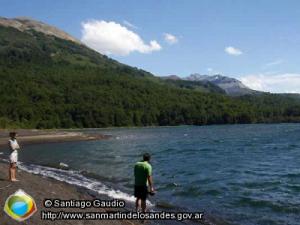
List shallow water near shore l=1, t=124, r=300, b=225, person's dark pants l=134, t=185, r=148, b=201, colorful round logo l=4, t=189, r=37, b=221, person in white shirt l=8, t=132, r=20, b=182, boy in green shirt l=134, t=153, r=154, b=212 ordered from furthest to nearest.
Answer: shallow water near shore l=1, t=124, r=300, b=225
person in white shirt l=8, t=132, r=20, b=182
person's dark pants l=134, t=185, r=148, b=201
boy in green shirt l=134, t=153, r=154, b=212
colorful round logo l=4, t=189, r=37, b=221

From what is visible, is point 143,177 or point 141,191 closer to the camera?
point 143,177

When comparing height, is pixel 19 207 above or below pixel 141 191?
below

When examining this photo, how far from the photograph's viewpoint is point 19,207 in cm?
1570

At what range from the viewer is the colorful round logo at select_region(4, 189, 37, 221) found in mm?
15152

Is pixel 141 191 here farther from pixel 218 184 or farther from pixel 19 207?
pixel 218 184

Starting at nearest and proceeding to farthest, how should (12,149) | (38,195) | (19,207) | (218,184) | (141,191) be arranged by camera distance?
(19,207)
(141,191)
(38,195)
(12,149)
(218,184)

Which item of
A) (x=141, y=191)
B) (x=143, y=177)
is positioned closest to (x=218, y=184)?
(x=141, y=191)

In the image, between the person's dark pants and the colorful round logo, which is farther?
the person's dark pants

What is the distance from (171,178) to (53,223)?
2247 centimetres

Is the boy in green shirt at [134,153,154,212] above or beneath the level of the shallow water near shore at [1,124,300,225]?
above

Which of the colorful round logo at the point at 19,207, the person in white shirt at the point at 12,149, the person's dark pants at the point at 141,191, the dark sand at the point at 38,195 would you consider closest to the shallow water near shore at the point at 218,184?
the dark sand at the point at 38,195

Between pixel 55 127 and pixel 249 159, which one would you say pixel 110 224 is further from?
pixel 55 127

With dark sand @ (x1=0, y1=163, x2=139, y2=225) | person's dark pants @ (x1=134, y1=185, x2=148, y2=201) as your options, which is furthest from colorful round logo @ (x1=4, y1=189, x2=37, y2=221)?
person's dark pants @ (x1=134, y1=185, x2=148, y2=201)

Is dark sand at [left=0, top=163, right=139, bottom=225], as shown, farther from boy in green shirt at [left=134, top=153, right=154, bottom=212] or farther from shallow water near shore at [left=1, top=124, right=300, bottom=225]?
shallow water near shore at [left=1, top=124, right=300, bottom=225]
